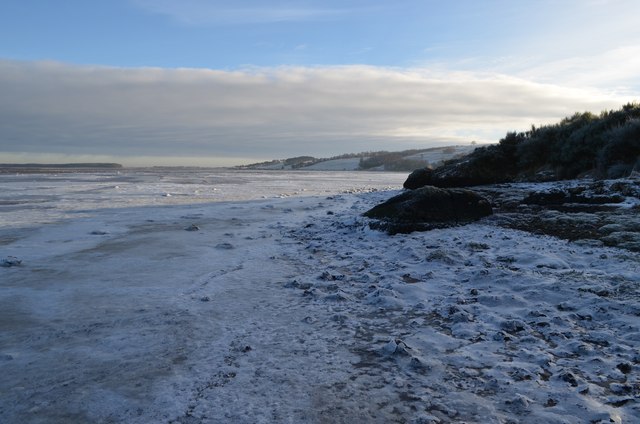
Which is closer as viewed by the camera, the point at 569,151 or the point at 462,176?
the point at 569,151

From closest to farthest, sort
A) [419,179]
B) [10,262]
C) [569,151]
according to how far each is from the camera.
Result: [10,262]
[569,151]
[419,179]

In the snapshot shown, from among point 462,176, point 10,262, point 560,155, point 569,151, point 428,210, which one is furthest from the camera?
point 462,176

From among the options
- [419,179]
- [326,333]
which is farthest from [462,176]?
[326,333]

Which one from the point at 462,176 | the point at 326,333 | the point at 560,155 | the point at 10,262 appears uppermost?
the point at 560,155

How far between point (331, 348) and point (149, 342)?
5.74 feet

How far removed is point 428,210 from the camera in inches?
405

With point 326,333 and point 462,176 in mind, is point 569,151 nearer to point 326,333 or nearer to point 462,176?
point 462,176

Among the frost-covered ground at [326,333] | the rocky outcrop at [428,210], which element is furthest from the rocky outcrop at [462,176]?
the frost-covered ground at [326,333]

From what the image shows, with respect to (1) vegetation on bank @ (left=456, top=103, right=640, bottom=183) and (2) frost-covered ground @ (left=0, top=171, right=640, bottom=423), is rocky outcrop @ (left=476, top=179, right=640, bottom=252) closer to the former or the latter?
(2) frost-covered ground @ (left=0, top=171, right=640, bottom=423)

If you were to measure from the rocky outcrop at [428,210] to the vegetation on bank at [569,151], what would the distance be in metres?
7.05

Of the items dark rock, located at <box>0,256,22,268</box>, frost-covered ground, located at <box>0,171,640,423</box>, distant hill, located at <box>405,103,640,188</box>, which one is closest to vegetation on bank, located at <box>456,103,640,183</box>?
distant hill, located at <box>405,103,640,188</box>

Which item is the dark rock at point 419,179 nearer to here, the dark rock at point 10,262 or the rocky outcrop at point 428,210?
the rocky outcrop at point 428,210

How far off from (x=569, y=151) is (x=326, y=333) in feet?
57.3

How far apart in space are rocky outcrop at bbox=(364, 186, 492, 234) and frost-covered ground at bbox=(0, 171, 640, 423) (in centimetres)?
124
